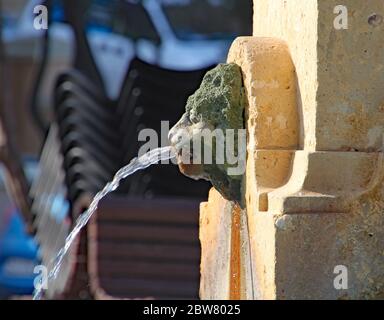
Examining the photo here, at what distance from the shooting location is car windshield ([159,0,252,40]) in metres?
11.4

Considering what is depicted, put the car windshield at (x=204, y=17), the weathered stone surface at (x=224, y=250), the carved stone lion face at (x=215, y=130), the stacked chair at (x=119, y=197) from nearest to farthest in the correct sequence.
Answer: the carved stone lion face at (x=215, y=130), the weathered stone surface at (x=224, y=250), the stacked chair at (x=119, y=197), the car windshield at (x=204, y=17)

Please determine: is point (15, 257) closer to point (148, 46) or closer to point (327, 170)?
point (148, 46)

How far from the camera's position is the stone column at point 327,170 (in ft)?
10.5

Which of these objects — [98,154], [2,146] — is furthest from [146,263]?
[2,146]

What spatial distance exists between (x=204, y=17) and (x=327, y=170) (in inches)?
338

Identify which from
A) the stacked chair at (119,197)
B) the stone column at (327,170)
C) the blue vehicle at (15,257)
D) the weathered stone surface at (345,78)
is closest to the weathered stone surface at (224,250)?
the stone column at (327,170)

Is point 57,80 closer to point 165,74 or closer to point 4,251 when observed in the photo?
point 165,74

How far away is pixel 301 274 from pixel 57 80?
557cm

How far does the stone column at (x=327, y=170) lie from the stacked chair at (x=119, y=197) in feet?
11.5

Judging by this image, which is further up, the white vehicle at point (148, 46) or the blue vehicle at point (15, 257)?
the white vehicle at point (148, 46)

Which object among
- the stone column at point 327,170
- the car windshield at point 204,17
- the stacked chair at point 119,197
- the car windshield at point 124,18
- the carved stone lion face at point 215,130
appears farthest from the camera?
the car windshield at point 204,17

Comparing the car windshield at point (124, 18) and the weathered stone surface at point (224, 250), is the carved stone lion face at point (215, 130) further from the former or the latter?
the car windshield at point (124, 18)

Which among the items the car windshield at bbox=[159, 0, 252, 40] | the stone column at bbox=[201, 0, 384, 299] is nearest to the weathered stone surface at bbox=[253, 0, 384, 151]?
the stone column at bbox=[201, 0, 384, 299]

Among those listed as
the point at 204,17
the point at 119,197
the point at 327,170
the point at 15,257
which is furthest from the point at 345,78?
the point at 204,17
